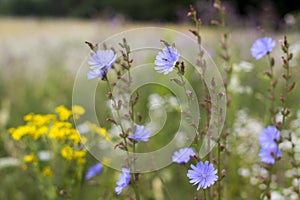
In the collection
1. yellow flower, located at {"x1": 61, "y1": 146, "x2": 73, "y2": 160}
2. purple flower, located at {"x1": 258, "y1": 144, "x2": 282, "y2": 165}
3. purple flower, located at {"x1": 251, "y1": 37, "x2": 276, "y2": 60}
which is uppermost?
purple flower, located at {"x1": 251, "y1": 37, "x2": 276, "y2": 60}

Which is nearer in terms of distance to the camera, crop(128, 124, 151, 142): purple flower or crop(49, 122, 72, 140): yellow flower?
crop(128, 124, 151, 142): purple flower

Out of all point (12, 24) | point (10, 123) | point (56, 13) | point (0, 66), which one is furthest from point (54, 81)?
point (56, 13)

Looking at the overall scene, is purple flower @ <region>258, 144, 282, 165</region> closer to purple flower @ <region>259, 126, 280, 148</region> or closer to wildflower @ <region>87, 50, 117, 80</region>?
purple flower @ <region>259, 126, 280, 148</region>

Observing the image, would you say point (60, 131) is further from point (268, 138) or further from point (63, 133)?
point (268, 138)

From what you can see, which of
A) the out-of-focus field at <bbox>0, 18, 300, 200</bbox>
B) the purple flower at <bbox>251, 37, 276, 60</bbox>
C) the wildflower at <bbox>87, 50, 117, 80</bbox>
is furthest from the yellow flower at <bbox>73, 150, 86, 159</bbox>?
the purple flower at <bbox>251, 37, 276, 60</bbox>

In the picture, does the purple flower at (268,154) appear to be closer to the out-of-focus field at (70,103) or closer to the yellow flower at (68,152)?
the out-of-focus field at (70,103)

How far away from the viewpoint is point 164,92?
12.0 feet

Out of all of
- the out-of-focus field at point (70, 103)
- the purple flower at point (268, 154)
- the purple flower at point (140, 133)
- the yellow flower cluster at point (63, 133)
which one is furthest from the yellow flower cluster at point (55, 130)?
the purple flower at point (268, 154)

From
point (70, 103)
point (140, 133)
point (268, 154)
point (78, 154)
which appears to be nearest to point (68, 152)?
point (78, 154)

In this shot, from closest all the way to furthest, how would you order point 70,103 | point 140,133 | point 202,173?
point 202,173 → point 140,133 → point 70,103

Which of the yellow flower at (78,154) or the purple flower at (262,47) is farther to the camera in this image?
the yellow flower at (78,154)

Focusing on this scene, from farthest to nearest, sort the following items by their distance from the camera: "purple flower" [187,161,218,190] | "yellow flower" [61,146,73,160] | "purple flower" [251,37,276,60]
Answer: "yellow flower" [61,146,73,160], "purple flower" [251,37,276,60], "purple flower" [187,161,218,190]

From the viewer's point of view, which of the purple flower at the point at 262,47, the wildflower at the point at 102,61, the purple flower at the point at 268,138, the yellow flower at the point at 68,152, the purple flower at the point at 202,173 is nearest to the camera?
the purple flower at the point at 202,173

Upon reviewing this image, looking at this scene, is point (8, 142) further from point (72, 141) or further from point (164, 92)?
point (164, 92)
